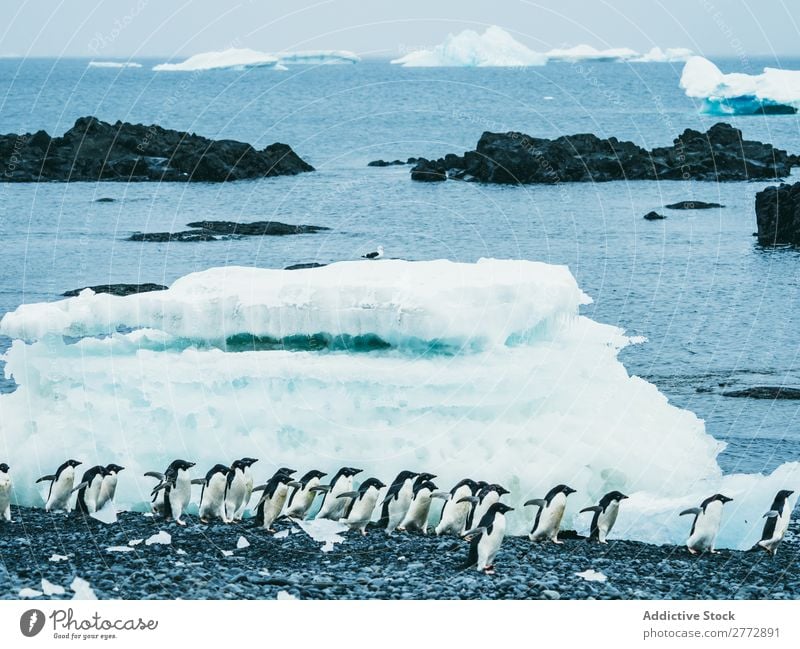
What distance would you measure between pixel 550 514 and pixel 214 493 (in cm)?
424

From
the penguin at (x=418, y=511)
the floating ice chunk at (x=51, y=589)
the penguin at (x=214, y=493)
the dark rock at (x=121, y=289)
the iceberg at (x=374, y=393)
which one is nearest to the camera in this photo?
the floating ice chunk at (x=51, y=589)

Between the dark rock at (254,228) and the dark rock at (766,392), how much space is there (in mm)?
16324

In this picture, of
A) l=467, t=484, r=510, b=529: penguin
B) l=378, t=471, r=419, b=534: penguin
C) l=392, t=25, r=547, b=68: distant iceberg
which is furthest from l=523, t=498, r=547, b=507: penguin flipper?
l=392, t=25, r=547, b=68: distant iceberg

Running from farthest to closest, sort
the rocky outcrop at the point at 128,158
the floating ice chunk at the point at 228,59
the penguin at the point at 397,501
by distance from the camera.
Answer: the floating ice chunk at the point at 228,59 < the rocky outcrop at the point at 128,158 < the penguin at the point at 397,501

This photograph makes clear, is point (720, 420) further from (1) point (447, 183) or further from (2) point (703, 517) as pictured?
(1) point (447, 183)

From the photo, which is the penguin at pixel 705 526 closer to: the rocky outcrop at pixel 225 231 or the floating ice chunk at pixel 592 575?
the floating ice chunk at pixel 592 575

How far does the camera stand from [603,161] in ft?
159

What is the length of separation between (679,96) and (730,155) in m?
44.7

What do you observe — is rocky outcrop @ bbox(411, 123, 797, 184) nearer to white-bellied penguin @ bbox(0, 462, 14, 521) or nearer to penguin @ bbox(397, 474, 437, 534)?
penguin @ bbox(397, 474, 437, 534)

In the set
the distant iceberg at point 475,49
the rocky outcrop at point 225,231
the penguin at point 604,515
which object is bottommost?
the penguin at point 604,515

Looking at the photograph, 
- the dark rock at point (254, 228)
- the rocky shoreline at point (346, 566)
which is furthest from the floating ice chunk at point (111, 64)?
the rocky shoreline at point (346, 566)

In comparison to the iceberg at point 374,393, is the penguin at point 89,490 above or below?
below

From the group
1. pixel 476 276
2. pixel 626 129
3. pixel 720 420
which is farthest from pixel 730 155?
pixel 476 276

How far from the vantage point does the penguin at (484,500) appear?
1438 centimetres
